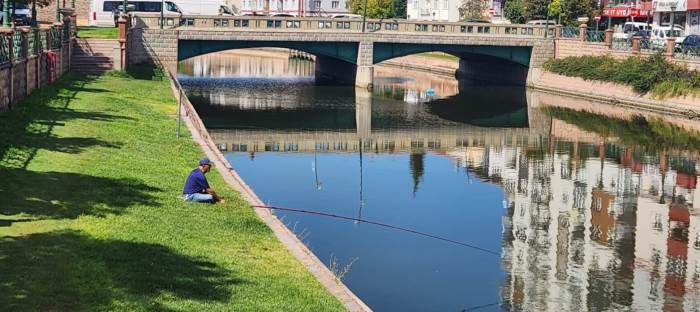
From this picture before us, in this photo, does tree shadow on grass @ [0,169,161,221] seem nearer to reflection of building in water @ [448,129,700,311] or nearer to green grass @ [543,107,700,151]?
reflection of building in water @ [448,129,700,311]

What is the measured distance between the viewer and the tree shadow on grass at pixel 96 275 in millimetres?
14023

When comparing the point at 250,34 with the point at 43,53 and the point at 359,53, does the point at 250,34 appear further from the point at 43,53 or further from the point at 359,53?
the point at 43,53

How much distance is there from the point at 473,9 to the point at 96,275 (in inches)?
4362

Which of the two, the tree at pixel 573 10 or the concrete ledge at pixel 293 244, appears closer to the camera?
the concrete ledge at pixel 293 244

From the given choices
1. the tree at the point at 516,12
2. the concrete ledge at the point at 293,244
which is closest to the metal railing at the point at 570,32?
the tree at the point at 516,12

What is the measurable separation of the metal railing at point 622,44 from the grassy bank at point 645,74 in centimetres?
143

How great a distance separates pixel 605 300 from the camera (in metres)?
21.3

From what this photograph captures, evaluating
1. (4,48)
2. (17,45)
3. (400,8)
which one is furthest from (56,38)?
(400,8)

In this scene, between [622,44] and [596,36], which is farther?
[596,36]

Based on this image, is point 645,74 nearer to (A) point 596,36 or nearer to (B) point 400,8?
(A) point 596,36

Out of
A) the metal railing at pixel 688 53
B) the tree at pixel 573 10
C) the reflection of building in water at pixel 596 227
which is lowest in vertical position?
the reflection of building in water at pixel 596 227

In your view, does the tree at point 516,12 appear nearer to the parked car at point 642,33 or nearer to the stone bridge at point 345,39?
the stone bridge at point 345,39

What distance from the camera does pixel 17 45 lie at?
36.7m

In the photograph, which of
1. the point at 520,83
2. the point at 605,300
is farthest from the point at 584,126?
the point at 605,300
